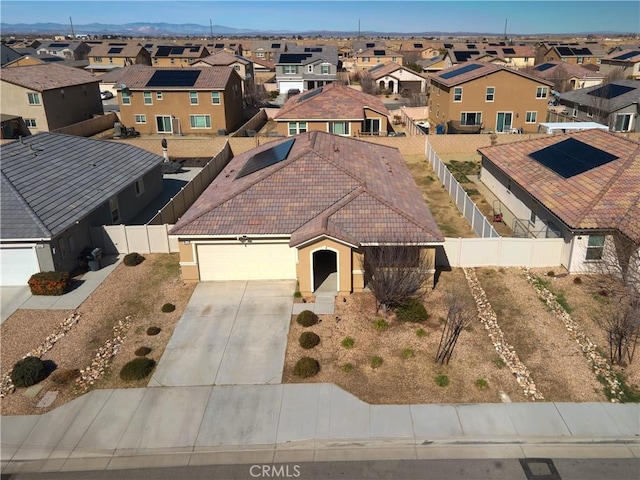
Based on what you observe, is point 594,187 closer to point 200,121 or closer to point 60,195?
point 60,195

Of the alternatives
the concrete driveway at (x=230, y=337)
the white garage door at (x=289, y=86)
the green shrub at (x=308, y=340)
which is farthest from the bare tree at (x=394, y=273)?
the white garage door at (x=289, y=86)

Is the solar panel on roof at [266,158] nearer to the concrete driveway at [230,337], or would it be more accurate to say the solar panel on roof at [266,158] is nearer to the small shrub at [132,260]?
the small shrub at [132,260]

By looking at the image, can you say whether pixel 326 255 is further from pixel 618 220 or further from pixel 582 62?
pixel 582 62

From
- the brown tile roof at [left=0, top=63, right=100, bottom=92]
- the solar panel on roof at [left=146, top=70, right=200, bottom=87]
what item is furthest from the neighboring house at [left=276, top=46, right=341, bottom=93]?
the brown tile roof at [left=0, top=63, right=100, bottom=92]

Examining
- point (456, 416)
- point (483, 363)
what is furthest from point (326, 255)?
point (456, 416)

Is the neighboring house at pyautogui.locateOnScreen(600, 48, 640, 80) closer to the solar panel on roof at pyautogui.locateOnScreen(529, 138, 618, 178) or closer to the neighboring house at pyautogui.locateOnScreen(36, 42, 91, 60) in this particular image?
the solar panel on roof at pyautogui.locateOnScreen(529, 138, 618, 178)

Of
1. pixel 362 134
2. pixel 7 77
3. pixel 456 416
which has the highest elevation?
pixel 7 77

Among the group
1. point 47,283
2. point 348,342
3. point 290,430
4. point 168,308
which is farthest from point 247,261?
point 290,430

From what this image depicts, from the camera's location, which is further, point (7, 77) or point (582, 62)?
point (582, 62)
